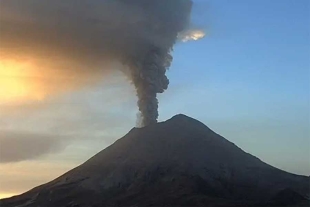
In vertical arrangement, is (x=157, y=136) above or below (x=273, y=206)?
above

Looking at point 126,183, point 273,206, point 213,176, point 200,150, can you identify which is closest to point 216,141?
point 200,150

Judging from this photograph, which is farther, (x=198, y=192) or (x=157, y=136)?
(x=157, y=136)

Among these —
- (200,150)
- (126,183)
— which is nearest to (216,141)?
(200,150)

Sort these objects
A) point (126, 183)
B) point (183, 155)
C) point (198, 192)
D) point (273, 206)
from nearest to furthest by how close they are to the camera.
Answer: point (273, 206) < point (198, 192) < point (126, 183) < point (183, 155)

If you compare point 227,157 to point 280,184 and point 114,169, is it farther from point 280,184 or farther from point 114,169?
point 114,169

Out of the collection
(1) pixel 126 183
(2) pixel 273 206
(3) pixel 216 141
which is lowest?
(2) pixel 273 206

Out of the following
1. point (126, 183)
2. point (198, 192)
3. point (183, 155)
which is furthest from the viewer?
point (183, 155)

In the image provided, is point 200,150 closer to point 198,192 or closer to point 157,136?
point 157,136
